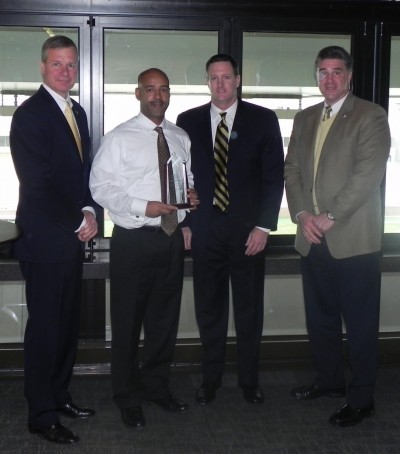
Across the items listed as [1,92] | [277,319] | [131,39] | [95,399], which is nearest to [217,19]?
[131,39]

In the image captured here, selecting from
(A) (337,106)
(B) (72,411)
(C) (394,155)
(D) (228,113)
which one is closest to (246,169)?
(D) (228,113)

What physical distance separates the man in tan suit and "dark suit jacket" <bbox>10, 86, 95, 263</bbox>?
1138mm

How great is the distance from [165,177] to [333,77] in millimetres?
944

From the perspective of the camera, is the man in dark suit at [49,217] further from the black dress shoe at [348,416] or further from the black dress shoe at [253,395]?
the black dress shoe at [348,416]

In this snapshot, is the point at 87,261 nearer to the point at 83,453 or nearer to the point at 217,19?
the point at 83,453

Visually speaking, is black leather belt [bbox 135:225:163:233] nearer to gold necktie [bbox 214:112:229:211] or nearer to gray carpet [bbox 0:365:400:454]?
gold necktie [bbox 214:112:229:211]

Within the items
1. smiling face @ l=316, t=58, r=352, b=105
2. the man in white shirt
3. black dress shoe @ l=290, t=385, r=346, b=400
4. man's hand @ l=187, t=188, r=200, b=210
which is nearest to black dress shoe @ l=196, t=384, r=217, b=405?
the man in white shirt

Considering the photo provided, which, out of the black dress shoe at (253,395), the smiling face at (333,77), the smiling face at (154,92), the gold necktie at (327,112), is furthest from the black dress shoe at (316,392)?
the smiling face at (154,92)

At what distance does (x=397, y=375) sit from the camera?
4246mm

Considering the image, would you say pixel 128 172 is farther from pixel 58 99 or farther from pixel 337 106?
pixel 337 106

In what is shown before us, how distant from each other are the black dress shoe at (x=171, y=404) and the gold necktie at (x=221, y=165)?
981mm

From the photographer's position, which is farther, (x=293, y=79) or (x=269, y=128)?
(x=293, y=79)

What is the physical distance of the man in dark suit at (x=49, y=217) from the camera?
122 inches

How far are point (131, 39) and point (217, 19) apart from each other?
504 mm
